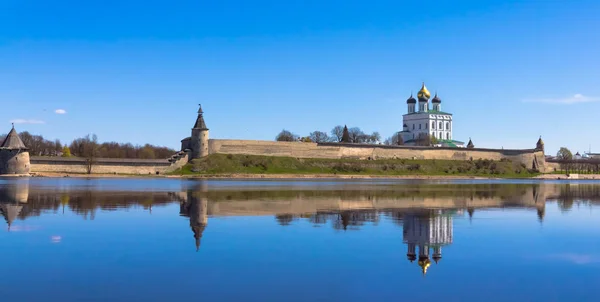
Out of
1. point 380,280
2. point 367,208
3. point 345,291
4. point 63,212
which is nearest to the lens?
point 345,291

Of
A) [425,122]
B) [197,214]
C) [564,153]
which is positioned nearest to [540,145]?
[425,122]

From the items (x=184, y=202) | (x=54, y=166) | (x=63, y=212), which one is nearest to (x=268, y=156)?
(x=54, y=166)

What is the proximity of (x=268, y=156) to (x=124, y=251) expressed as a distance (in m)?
59.8

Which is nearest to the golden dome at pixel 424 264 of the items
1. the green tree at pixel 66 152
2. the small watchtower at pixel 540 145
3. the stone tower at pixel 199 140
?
the stone tower at pixel 199 140

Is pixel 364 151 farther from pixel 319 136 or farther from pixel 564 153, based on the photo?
pixel 564 153

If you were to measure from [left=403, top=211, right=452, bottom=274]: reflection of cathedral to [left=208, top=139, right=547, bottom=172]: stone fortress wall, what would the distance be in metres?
51.5

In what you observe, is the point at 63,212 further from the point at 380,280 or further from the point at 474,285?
the point at 474,285

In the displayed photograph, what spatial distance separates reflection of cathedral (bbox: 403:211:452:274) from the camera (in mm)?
10748

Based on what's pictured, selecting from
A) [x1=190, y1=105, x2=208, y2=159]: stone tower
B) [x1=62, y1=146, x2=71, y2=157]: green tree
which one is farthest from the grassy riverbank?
[x1=62, y1=146, x2=71, y2=157]: green tree

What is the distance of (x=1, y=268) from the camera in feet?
29.0

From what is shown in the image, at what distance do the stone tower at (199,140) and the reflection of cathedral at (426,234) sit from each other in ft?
162

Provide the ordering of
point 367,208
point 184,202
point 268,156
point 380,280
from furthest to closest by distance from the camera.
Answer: point 268,156 < point 184,202 < point 367,208 < point 380,280

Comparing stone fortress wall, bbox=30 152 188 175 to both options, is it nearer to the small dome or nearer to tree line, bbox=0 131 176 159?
tree line, bbox=0 131 176 159

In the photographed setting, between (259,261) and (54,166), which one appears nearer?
(259,261)
